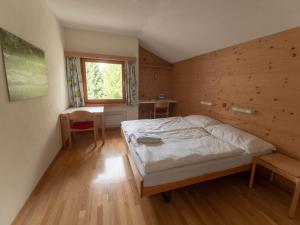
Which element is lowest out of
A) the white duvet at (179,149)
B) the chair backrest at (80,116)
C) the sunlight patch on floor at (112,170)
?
the sunlight patch on floor at (112,170)

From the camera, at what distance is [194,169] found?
5.47 feet

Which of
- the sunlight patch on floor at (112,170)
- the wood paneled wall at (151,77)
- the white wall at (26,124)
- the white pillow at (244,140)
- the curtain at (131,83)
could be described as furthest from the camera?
the wood paneled wall at (151,77)

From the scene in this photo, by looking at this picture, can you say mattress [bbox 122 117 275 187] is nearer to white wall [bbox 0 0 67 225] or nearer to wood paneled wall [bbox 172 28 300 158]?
wood paneled wall [bbox 172 28 300 158]

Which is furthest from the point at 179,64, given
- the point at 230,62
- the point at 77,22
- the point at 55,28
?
the point at 55,28

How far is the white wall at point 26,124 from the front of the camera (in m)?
1.37

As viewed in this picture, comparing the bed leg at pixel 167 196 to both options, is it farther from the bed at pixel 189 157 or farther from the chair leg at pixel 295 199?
the chair leg at pixel 295 199

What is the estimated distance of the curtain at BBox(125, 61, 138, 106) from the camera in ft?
13.3

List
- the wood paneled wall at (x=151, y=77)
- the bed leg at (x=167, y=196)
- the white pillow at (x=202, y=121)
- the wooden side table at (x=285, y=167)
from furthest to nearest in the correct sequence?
1. the wood paneled wall at (x=151, y=77)
2. the white pillow at (x=202, y=121)
3. the bed leg at (x=167, y=196)
4. the wooden side table at (x=285, y=167)

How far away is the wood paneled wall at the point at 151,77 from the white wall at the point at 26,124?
245cm

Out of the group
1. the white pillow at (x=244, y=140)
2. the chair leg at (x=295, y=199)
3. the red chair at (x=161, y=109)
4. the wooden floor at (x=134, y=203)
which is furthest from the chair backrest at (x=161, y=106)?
the chair leg at (x=295, y=199)

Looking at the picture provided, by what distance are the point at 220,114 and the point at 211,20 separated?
5.50 ft

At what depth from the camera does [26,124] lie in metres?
1.74

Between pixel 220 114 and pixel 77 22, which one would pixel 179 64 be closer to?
pixel 220 114

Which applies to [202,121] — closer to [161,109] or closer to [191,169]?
[191,169]
